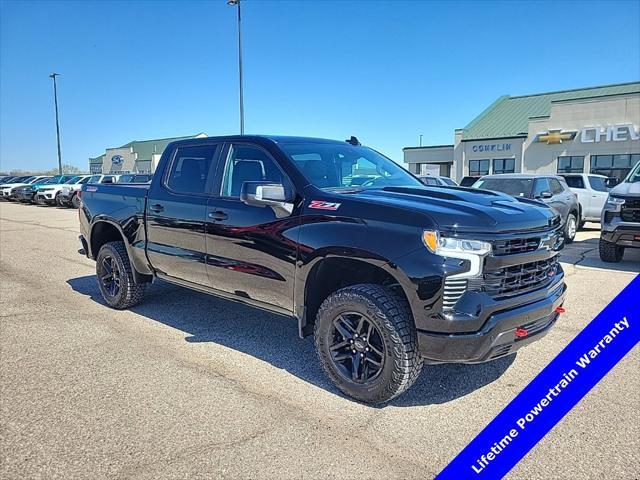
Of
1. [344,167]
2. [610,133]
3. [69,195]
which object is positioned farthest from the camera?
[610,133]

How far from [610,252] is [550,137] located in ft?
93.1

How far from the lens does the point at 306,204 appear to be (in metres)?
3.64

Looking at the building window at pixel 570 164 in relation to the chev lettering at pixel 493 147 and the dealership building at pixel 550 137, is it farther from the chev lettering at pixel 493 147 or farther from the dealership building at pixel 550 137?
the chev lettering at pixel 493 147

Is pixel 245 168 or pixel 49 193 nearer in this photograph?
pixel 245 168

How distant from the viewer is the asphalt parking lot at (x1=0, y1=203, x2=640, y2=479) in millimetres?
2648

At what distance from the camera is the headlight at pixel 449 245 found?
9.64 feet

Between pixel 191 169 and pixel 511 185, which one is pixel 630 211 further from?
pixel 191 169

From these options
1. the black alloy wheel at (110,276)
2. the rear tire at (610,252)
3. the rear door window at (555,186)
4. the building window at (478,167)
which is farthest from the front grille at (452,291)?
the building window at (478,167)

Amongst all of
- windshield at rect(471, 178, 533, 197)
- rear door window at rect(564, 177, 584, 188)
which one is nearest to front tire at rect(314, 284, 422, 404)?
windshield at rect(471, 178, 533, 197)

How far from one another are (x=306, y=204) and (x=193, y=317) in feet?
8.12

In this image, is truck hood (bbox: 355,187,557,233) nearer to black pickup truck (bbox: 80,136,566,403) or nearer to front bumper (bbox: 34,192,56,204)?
black pickup truck (bbox: 80,136,566,403)

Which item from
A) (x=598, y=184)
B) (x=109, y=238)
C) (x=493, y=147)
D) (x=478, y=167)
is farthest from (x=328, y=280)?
(x=478, y=167)

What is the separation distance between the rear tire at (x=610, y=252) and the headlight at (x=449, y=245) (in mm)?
6839

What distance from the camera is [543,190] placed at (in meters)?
10.8
